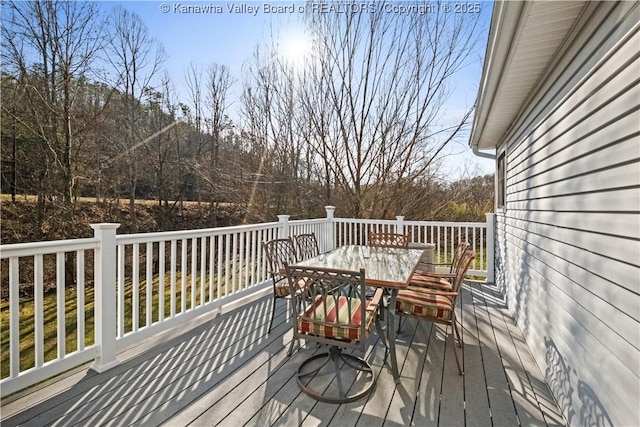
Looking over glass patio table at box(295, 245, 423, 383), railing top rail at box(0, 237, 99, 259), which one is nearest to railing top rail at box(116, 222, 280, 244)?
railing top rail at box(0, 237, 99, 259)

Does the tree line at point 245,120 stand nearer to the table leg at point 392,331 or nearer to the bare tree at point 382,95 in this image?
the bare tree at point 382,95

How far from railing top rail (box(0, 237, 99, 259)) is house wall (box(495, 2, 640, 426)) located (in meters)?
3.11

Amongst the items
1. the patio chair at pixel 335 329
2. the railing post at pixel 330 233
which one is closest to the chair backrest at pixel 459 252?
the patio chair at pixel 335 329

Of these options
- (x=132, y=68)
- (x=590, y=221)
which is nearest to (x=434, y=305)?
(x=590, y=221)

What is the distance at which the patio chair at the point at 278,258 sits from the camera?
324cm

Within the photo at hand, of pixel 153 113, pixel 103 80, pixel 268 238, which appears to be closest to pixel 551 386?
pixel 268 238

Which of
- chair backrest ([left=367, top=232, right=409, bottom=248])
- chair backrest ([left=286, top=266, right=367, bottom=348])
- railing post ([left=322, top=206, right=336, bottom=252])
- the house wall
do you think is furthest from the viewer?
railing post ([left=322, top=206, right=336, bottom=252])

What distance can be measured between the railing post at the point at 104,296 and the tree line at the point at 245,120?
6.04m

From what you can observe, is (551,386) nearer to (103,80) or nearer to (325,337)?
(325,337)

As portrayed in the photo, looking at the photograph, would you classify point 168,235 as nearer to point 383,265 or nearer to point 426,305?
point 383,265

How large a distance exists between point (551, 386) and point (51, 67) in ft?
30.5

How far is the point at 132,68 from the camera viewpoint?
28.5 ft

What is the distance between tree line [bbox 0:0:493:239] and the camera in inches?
264

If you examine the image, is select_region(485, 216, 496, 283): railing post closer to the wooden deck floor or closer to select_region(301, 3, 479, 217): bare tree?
the wooden deck floor
